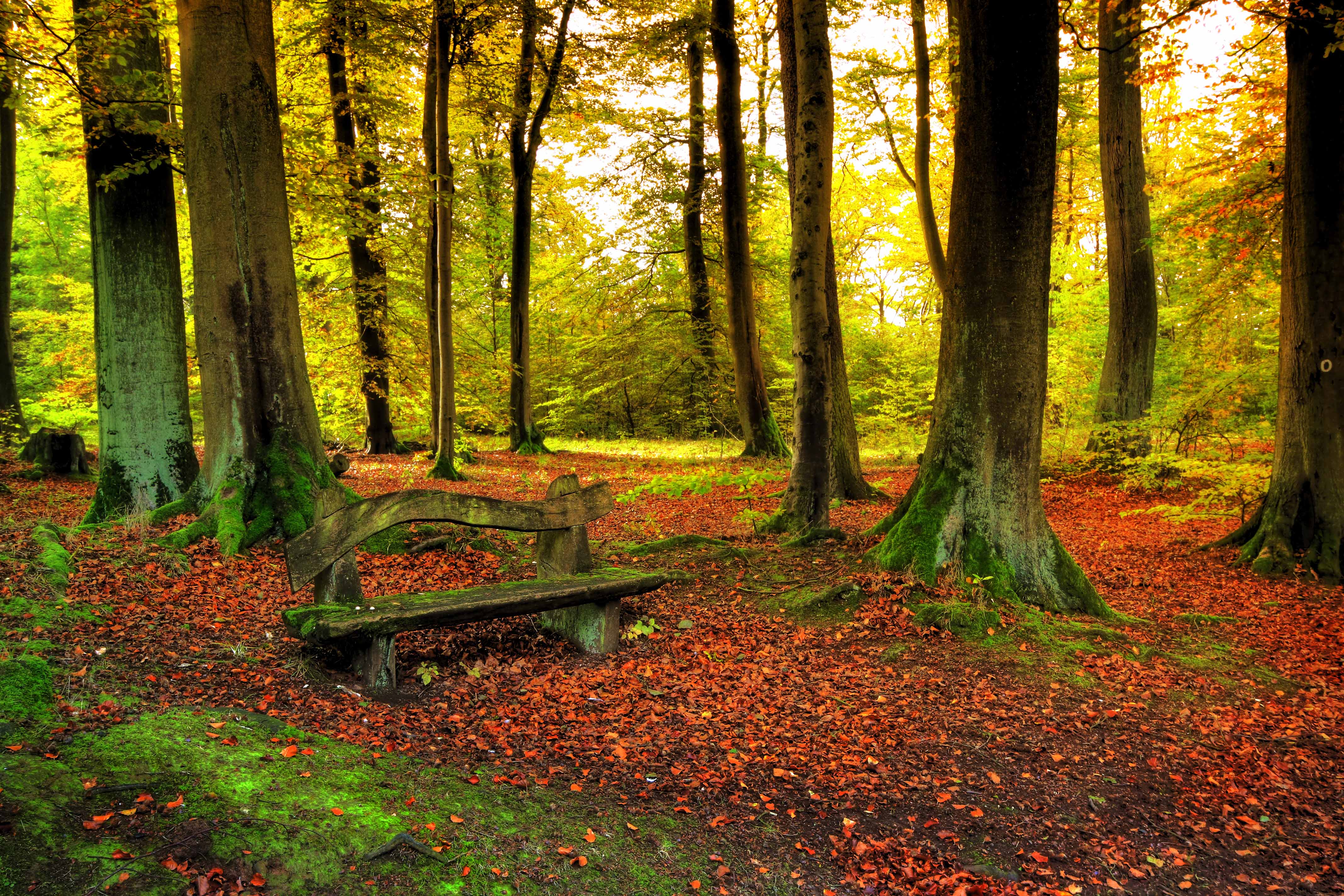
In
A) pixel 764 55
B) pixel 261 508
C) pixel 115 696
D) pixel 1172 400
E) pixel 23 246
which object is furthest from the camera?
pixel 23 246

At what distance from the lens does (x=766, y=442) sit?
15875mm

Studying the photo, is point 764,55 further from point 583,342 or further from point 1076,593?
point 1076,593

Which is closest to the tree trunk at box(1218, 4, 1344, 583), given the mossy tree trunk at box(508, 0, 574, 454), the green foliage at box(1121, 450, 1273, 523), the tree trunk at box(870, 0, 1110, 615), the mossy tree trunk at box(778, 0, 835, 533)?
the green foliage at box(1121, 450, 1273, 523)

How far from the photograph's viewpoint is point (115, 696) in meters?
3.36

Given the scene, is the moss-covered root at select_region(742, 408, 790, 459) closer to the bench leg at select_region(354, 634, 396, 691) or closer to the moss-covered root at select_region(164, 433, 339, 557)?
→ the moss-covered root at select_region(164, 433, 339, 557)

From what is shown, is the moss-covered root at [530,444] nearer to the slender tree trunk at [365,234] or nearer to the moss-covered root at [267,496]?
the slender tree trunk at [365,234]

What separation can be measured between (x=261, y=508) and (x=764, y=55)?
16825 mm

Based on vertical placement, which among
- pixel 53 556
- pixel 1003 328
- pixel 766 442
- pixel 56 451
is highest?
pixel 1003 328

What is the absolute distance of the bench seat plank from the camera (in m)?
3.98

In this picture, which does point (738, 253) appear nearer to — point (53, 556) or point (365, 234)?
point (365, 234)

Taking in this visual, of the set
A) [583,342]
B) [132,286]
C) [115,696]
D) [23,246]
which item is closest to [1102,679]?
[115,696]

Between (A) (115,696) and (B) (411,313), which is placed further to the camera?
(B) (411,313)

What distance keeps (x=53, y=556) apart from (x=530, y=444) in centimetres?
1344

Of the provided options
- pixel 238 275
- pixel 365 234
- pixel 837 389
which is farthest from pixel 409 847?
pixel 365 234
